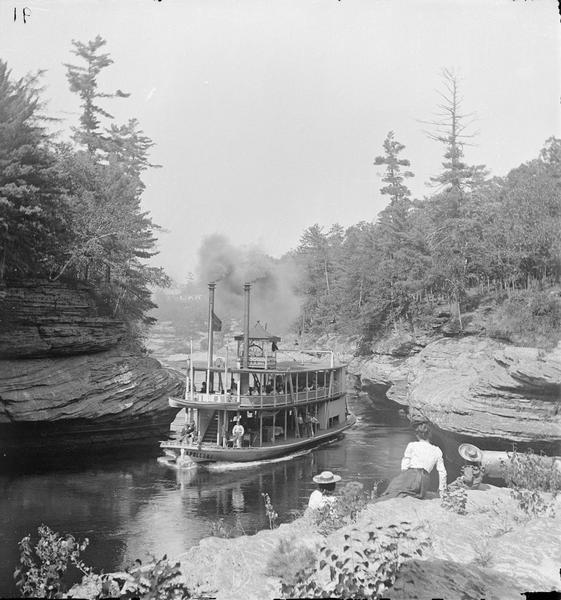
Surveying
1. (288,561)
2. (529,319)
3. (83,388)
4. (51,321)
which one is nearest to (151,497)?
(83,388)

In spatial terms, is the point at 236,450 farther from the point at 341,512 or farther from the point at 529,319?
the point at 341,512

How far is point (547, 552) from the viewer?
6.06 m

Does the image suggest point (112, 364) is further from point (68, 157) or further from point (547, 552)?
point (547, 552)

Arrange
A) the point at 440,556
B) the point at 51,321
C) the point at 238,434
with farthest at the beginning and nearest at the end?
the point at 51,321 < the point at 238,434 < the point at 440,556

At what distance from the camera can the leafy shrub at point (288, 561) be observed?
543 centimetres

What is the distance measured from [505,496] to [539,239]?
3040cm

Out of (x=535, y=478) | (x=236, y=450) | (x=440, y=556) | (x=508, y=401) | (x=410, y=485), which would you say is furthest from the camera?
(x=236, y=450)

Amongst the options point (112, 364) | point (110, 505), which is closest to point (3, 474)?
point (110, 505)

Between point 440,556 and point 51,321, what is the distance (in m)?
25.2

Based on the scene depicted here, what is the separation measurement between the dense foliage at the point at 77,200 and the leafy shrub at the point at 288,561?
19420mm

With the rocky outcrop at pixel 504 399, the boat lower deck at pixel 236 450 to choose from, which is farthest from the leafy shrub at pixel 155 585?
the boat lower deck at pixel 236 450

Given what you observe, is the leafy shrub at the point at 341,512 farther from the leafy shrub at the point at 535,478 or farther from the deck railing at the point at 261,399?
the deck railing at the point at 261,399

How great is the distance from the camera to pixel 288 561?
5625 millimetres

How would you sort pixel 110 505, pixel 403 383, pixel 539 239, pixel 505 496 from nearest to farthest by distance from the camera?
pixel 505 496
pixel 110 505
pixel 539 239
pixel 403 383
